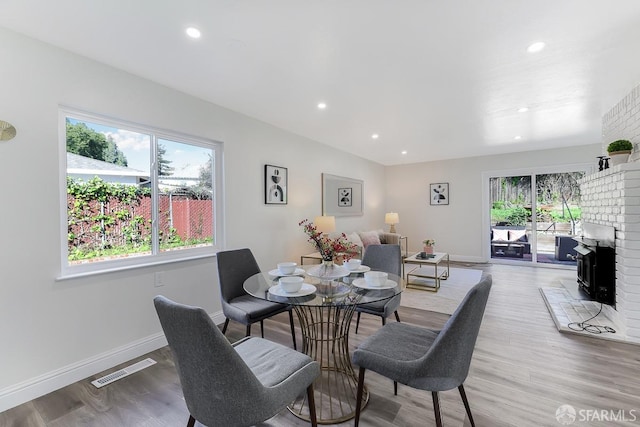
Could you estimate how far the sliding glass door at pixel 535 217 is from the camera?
223 inches

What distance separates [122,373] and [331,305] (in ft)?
6.12

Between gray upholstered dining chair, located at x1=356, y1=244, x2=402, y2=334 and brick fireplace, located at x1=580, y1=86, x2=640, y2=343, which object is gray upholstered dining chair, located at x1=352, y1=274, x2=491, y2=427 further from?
brick fireplace, located at x1=580, y1=86, x2=640, y2=343

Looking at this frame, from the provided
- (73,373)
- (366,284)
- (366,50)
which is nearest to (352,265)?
(366,284)

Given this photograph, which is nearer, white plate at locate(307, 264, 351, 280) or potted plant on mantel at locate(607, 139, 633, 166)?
white plate at locate(307, 264, 351, 280)

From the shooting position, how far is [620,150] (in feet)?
9.99

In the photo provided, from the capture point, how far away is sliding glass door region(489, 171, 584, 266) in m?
5.66

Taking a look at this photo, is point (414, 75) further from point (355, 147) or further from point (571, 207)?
point (571, 207)

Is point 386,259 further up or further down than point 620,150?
further down

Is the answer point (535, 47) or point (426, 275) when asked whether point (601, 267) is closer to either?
point (426, 275)

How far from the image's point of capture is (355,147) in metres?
5.45

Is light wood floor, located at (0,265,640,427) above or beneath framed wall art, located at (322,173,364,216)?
beneath

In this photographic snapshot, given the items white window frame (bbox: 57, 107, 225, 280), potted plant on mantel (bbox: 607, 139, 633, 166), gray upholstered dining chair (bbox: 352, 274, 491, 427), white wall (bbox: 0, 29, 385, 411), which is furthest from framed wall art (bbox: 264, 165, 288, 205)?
potted plant on mantel (bbox: 607, 139, 633, 166)

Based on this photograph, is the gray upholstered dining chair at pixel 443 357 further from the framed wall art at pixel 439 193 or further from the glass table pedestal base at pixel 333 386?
the framed wall art at pixel 439 193

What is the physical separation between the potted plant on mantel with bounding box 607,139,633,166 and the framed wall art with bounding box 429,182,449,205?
372cm
